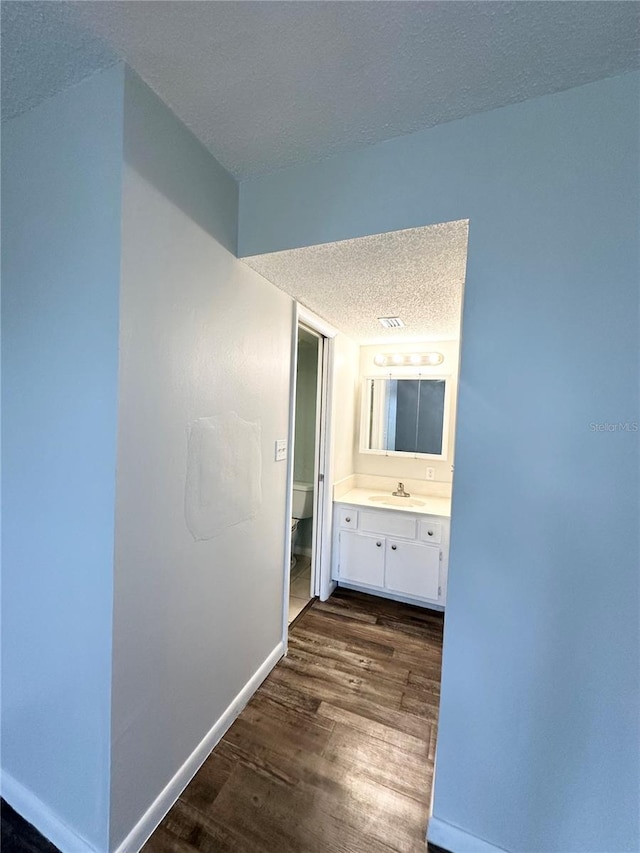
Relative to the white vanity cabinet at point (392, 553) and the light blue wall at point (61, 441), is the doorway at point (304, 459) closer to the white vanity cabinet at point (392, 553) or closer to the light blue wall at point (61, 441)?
the white vanity cabinet at point (392, 553)

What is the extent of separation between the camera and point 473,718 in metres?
1.08

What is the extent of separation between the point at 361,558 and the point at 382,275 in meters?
2.07

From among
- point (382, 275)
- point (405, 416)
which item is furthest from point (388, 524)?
point (382, 275)

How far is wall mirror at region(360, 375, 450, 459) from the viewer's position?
274 cm

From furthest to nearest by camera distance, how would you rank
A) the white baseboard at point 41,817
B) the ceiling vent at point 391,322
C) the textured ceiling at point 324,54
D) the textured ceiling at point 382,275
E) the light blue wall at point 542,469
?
the ceiling vent at point 391,322
the textured ceiling at point 382,275
the white baseboard at point 41,817
the light blue wall at point 542,469
the textured ceiling at point 324,54

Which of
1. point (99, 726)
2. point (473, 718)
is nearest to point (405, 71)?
point (473, 718)

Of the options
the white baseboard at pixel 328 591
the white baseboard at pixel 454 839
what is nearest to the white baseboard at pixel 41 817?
the white baseboard at pixel 454 839

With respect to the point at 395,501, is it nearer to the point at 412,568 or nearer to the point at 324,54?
the point at 412,568

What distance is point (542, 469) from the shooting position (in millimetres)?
982

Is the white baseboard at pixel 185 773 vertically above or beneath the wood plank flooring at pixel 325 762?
above

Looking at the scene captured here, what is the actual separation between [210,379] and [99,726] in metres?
1.16

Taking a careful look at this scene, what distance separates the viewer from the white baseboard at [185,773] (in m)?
1.06

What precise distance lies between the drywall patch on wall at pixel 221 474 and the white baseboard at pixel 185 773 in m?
0.87

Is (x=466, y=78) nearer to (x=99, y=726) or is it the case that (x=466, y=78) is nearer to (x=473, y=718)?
(x=473, y=718)
